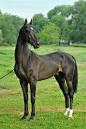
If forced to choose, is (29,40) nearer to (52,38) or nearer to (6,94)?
(6,94)

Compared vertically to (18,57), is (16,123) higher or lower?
lower

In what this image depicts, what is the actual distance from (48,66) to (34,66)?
55 cm

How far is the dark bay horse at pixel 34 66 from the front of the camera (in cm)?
559

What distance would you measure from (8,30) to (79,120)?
71800 mm

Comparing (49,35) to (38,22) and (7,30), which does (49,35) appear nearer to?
(7,30)

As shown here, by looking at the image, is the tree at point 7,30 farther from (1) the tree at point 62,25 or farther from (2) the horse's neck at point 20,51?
(2) the horse's neck at point 20,51

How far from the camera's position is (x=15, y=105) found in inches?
300

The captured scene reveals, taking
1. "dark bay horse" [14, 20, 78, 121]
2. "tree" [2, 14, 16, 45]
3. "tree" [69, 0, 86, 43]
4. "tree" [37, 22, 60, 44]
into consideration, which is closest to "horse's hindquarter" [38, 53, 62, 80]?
"dark bay horse" [14, 20, 78, 121]

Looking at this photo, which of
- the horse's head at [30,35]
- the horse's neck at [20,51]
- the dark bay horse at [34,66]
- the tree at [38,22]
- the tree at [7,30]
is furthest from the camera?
the tree at [38,22]

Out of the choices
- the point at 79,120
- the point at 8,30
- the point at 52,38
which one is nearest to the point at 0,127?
the point at 79,120

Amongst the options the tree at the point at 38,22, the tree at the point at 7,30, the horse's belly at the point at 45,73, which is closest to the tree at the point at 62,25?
the tree at the point at 38,22

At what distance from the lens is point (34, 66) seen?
226 inches

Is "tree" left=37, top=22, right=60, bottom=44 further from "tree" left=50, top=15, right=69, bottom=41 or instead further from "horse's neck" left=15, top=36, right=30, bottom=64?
"horse's neck" left=15, top=36, right=30, bottom=64

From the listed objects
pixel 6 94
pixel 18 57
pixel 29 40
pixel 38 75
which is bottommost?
pixel 6 94
